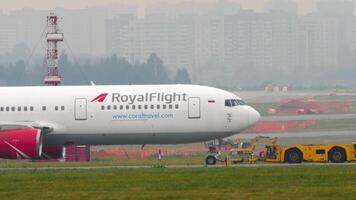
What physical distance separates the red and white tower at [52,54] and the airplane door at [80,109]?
1293 inches

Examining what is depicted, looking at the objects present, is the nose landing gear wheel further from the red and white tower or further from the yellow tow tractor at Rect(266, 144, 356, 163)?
the red and white tower

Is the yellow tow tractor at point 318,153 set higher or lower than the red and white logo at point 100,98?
lower

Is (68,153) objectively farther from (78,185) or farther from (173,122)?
(78,185)

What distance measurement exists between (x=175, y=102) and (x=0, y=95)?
8.59 metres

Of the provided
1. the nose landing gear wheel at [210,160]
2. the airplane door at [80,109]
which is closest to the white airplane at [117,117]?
the airplane door at [80,109]

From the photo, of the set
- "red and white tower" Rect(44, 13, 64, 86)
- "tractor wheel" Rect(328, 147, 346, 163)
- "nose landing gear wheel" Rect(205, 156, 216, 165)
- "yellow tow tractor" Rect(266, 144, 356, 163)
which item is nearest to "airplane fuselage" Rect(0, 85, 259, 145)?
"nose landing gear wheel" Rect(205, 156, 216, 165)

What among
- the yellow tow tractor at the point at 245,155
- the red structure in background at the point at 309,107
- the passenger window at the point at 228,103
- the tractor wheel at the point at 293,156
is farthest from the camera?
the red structure in background at the point at 309,107

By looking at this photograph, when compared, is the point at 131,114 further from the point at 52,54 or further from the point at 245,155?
the point at 52,54

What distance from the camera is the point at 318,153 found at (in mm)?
59062

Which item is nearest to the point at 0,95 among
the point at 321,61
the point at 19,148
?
the point at 19,148

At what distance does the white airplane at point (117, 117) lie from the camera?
60062 mm

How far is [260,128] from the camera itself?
98.2 meters

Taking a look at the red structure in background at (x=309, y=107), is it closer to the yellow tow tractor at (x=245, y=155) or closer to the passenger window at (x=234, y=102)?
the yellow tow tractor at (x=245, y=155)

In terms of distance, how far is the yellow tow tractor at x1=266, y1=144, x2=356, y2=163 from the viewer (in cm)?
5859
